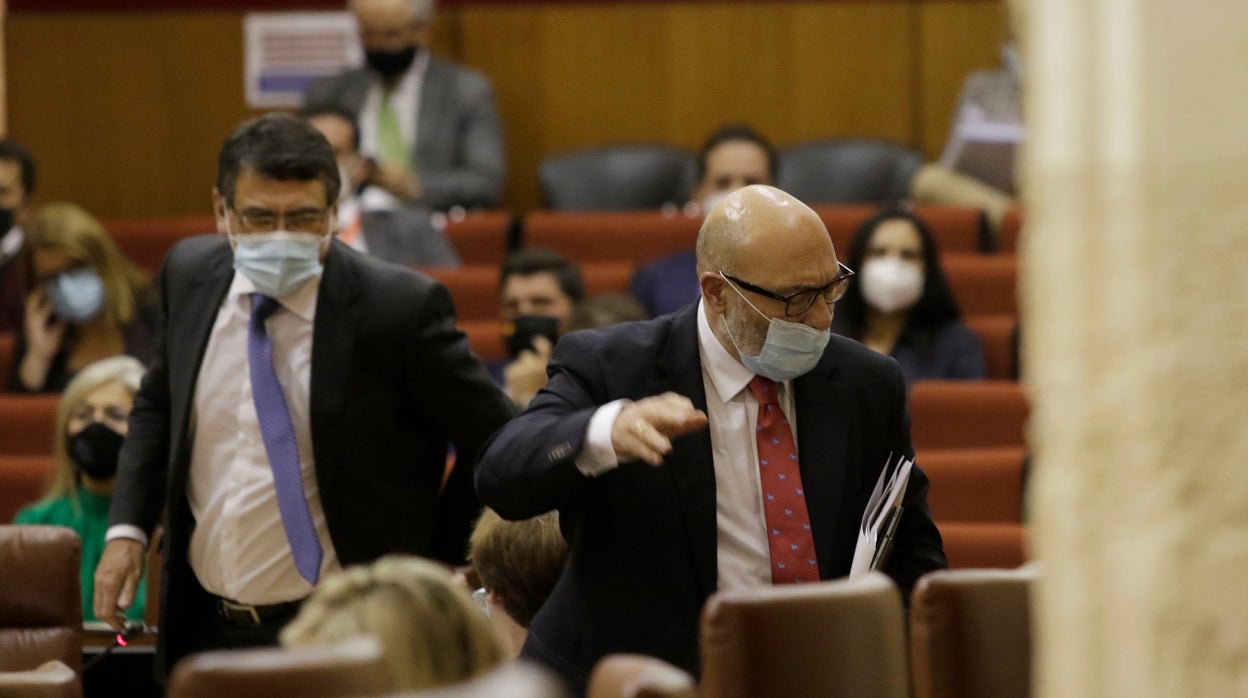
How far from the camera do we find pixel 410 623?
48.2 inches

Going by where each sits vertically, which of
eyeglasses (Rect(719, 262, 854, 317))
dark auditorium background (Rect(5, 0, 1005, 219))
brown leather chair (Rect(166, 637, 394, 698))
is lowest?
brown leather chair (Rect(166, 637, 394, 698))

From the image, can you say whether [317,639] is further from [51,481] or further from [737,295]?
[51,481]

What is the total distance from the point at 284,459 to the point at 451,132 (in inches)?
99.1

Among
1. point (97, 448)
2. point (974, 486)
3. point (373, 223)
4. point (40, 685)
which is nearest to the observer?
point (40, 685)

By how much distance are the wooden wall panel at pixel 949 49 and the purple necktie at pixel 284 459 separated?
3402 mm

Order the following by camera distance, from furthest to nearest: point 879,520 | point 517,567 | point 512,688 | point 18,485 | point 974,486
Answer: point 18,485 < point 974,486 < point 517,567 < point 879,520 < point 512,688

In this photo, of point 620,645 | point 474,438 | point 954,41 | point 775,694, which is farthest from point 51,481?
point 954,41

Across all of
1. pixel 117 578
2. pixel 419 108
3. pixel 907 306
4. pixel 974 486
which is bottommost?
pixel 974 486

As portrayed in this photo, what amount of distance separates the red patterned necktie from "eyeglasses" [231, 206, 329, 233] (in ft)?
2.30

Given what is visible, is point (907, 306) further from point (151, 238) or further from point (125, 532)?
point (151, 238)

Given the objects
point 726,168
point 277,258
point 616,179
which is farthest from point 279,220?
point 616,179

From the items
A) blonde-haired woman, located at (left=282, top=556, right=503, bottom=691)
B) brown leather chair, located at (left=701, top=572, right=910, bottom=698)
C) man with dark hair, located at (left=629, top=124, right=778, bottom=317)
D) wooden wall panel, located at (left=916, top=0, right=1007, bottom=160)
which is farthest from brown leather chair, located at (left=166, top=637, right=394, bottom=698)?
wooden wall panel, located at (left=916, top=0, right=1007, bottom=160)

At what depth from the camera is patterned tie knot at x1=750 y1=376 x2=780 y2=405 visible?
1887 millimetres

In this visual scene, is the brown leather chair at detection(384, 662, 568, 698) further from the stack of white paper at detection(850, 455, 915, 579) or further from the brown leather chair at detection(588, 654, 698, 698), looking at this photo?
the stack of white paper at detection(850, 455, 915, 579)
